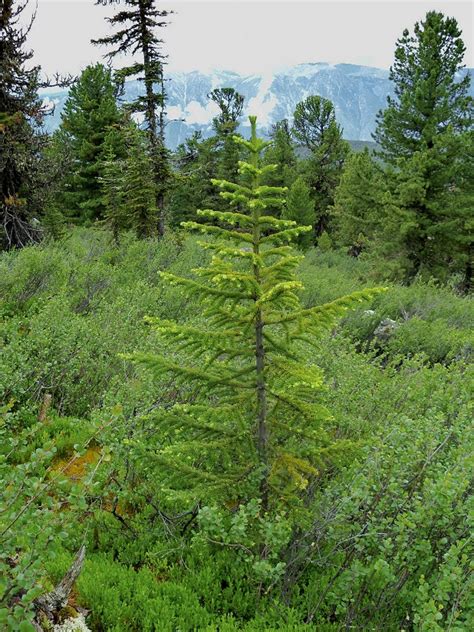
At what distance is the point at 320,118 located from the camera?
99.3ft

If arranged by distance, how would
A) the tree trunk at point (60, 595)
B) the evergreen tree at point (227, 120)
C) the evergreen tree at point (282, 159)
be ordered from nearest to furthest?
the tree trunk at point (60, 595) < the evergreen tree at point (282, 159) < the evergreen tree at point (227, 120)

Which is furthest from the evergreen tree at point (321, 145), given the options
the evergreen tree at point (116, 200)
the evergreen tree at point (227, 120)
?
the evergreen tree at point (116, 200)

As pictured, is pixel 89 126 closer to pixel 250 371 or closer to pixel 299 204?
pixel 299 204

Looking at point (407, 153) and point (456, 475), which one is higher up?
point (407, 153)

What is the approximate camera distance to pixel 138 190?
49.9ft

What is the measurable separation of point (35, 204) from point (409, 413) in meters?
12.8

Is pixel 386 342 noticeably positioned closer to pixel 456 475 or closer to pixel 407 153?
pixel 456 475

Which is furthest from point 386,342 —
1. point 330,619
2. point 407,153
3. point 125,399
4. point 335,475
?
point 407,153

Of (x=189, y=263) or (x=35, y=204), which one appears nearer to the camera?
(x=189, y=263)

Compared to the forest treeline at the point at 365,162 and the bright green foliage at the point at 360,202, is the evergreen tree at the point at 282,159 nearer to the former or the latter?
the bright green foliage at the point at 360,202

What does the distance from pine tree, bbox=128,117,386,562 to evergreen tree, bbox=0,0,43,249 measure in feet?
37.5

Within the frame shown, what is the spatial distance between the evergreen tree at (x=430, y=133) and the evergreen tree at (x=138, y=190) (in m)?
8.69

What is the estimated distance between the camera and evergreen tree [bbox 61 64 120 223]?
81.8 ft

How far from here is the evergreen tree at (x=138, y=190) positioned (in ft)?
47.8
